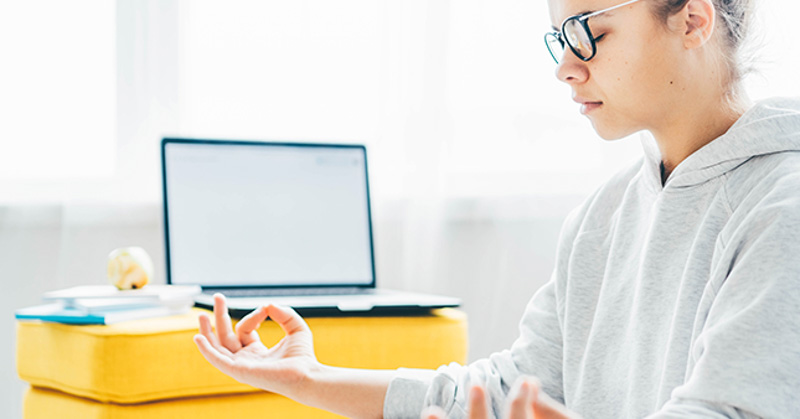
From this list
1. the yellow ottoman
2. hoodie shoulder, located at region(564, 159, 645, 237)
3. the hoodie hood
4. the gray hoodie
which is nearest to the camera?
the gray hoodie

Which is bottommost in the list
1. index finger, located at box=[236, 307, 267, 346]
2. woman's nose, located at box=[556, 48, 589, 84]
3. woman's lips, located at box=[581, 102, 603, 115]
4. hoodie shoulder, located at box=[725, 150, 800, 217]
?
index finger, located at box=[236, 307, 267, 346]

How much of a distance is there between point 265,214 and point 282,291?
0.61 ft

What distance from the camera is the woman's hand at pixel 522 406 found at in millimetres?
471

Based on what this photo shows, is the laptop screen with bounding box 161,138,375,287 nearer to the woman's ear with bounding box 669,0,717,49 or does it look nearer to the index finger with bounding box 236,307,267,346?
the index finger with bounding box 236,307,267,346

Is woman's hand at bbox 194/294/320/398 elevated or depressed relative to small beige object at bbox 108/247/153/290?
depressed

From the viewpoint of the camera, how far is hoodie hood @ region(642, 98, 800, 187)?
2.33 ft

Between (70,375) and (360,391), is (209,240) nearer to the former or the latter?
(70,375)

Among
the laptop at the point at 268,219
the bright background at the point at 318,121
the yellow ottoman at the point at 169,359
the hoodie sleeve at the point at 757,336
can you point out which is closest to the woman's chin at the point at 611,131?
the hoodie sleeve at the point at 757,336

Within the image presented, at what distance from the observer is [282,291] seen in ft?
5.49

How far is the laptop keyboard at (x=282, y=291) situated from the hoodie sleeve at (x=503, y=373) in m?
0.74

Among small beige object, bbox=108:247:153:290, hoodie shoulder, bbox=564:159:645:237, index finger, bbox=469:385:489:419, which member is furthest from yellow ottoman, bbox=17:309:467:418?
index finger, bbox=469:385:489:419

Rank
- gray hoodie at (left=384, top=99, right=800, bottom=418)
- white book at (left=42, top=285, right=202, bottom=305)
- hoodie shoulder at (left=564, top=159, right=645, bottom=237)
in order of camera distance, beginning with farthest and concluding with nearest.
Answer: white book at (left=42, top=285, right=202, bottom=305) < hoodie shoulder at (left=564, top=159, right=645, bottom=237) < gray hoodie at (left=384, top=99, right=800, bottom=418)

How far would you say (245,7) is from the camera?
80.3 inches

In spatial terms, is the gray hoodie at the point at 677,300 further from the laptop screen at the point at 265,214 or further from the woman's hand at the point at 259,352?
the laptop screen at the point at 265,214
